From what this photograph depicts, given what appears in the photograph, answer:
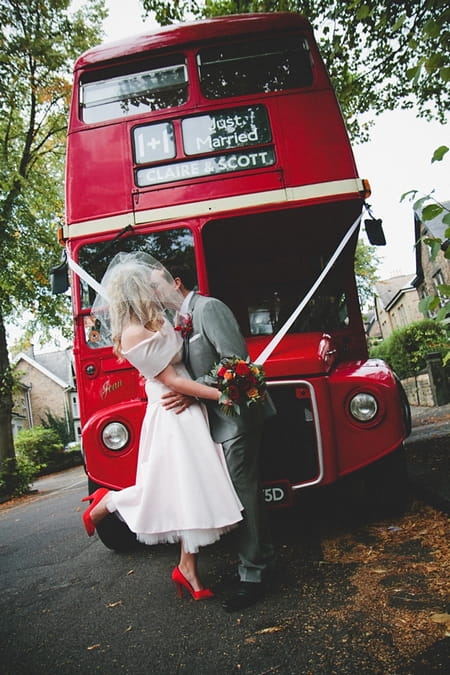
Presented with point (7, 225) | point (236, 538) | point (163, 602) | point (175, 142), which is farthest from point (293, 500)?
point (7, 225)

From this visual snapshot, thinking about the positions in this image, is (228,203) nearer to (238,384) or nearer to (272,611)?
(238,384)

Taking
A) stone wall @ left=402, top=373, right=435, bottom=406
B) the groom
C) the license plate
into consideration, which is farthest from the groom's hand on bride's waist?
stone wall @ left=402, top=373, right=435, bottom=406

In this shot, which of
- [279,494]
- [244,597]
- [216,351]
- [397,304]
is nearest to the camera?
[244,597]

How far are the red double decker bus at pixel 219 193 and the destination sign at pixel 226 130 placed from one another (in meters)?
0.01

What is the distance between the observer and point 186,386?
8.73ft

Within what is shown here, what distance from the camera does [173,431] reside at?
8.76 ft

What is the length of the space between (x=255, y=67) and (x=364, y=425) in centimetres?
335

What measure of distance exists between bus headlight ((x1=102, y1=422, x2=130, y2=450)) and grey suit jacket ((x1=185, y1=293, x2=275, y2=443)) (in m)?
0.94

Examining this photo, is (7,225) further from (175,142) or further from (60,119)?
(175,142)

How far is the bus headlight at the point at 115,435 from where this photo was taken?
3482mm

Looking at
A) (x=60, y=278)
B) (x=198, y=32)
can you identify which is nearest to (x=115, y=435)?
(x=60, y=278)

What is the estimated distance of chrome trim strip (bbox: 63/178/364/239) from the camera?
160 inches

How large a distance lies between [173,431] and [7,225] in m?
12.4

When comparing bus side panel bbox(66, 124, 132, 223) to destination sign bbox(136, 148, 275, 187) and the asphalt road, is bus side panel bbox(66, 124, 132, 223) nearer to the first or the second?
destination sign bbox(136, 148, 275, 187)
